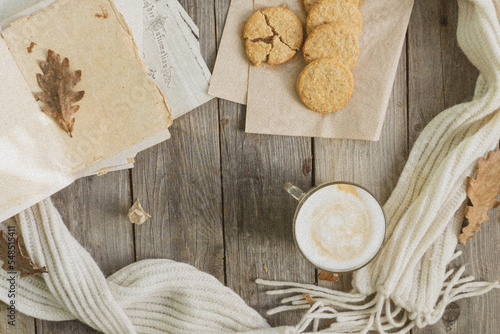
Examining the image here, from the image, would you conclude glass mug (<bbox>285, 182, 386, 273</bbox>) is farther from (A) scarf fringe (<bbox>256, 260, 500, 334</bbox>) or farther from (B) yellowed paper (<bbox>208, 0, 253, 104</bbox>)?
(B) yellowed paper (<bbox>208, 0, 253, 104</bbox>)

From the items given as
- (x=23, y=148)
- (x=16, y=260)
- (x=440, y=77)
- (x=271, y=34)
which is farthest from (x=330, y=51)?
(x=16, y=260)

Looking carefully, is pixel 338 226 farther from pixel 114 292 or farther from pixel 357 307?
pixel 114 292

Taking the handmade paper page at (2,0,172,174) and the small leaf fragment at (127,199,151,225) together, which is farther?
the small leaf fragment at (127,199,151,225)

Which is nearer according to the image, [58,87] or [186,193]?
[58,87]

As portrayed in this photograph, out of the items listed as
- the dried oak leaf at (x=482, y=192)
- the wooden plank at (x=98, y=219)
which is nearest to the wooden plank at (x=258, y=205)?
the wooden plank at (x=98, y=219)

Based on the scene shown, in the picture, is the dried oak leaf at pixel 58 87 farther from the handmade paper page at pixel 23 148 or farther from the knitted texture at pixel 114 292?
the knitted texture at pixel 114 292

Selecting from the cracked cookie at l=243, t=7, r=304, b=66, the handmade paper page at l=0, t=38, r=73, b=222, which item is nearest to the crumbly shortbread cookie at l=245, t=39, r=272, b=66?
the cracked cookie at l=243, t=7, r=304, b=66
